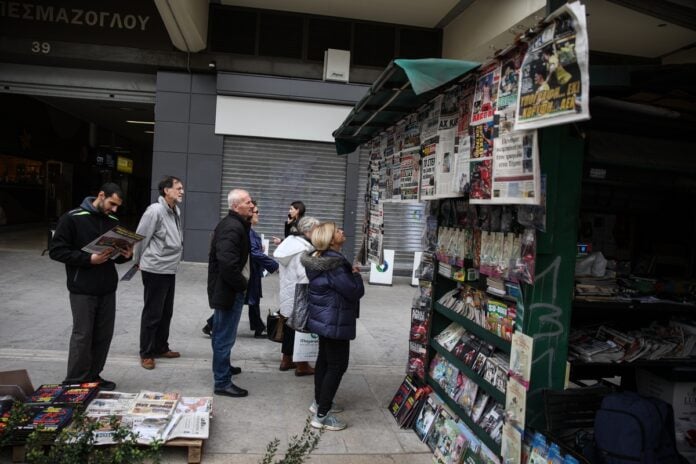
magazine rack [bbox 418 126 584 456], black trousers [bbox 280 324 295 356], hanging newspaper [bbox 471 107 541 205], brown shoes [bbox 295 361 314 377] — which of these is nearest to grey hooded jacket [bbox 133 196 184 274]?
black trousers [bbox 280 324 295 356]

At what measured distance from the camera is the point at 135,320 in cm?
720

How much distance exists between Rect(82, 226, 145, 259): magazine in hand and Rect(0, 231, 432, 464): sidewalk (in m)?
1.33

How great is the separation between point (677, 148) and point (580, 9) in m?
1.93

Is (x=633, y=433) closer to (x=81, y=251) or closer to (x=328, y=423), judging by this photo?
(x=328, y=423)

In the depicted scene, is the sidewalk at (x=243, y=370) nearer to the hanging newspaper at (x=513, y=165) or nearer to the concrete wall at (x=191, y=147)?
the hanging newspaper at (x=513, y=165)

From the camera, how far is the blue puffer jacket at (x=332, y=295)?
4074mm

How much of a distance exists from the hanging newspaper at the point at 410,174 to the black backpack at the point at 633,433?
2.27 m

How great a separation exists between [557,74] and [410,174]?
2362 mm

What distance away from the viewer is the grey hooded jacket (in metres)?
5.32

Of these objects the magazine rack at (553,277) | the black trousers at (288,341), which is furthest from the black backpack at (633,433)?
the black trousers at (288,341)

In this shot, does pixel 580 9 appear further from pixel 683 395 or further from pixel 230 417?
pixel 230 417

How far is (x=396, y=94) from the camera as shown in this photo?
4.15 m

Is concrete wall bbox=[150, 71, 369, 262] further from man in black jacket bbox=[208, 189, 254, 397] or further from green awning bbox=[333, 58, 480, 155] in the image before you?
man in black jacket bbox=[208, 189, 254, 397]

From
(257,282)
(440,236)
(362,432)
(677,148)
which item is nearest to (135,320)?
(257,282)
